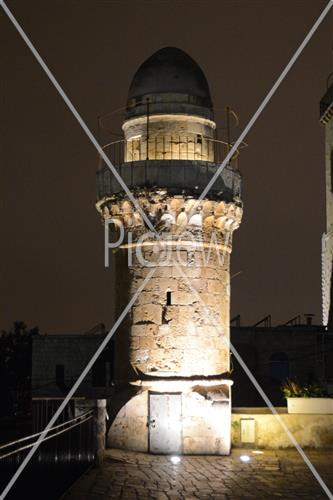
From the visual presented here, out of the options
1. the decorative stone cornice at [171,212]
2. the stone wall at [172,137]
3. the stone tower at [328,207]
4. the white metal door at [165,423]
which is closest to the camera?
the white metal door at [165,423]

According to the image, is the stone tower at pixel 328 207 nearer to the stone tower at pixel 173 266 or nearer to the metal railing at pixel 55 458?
the stone tower at pixel 173 266

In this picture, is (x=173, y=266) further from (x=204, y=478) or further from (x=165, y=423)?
(x=204, y=478)

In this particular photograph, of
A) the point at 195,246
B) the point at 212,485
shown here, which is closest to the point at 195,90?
the point at 195,246

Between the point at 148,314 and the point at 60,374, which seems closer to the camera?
the point at 148,314

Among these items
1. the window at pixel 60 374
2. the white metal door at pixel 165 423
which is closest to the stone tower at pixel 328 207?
the window at pixel 60 374

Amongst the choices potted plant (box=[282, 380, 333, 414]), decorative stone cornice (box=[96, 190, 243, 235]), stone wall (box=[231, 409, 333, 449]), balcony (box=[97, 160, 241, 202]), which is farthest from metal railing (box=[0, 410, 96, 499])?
balcony (box=[97, 160, 241, 202])

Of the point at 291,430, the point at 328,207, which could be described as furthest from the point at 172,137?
the point at 328,207

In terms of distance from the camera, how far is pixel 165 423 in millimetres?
18562

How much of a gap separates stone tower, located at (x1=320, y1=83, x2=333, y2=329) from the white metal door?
55.7 feet

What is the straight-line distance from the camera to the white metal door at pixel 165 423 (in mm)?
18453

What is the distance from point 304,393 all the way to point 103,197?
639cm

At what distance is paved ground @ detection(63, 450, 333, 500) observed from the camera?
44.6 ft

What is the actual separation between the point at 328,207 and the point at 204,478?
2139 cm

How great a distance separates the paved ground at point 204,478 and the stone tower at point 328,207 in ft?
55.2
